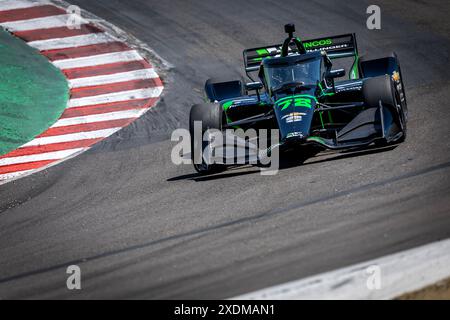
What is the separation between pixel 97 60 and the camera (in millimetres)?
15500

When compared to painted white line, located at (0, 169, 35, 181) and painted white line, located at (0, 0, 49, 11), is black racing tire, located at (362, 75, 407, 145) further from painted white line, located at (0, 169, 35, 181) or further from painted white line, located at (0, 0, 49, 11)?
painted white line, located at (0, 0, 49, 11)

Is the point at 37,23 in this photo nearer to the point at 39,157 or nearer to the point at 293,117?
the point at 39,157

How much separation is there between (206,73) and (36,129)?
3166mm

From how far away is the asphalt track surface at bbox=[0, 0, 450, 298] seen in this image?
270 inches

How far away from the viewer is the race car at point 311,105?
31.3ft

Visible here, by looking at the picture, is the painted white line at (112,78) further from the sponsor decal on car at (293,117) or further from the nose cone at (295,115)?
the sponsor decal on car at (293,117)

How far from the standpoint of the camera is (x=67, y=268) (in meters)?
7.55

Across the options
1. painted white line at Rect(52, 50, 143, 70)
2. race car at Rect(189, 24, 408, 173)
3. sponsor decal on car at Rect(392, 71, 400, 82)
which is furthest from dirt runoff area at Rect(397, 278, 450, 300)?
painted white line at Rect(52, 50, 143, 70)

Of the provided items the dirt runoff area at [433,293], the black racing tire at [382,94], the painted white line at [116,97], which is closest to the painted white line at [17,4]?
the painted white line at [116,97]

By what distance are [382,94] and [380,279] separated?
13.3ft

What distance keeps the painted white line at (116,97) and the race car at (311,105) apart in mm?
2571

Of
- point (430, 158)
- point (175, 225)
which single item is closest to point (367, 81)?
point (430, 158)

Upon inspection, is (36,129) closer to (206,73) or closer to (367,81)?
(206,73)

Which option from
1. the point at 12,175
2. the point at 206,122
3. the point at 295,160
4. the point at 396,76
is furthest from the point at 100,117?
the point at 396,76
